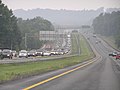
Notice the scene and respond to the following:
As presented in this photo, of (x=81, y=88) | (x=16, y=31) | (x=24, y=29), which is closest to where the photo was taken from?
(x=81, y=88)

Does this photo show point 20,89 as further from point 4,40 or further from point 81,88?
point 4,40

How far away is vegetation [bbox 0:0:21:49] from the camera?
339 ft

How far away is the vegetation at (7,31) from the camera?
10340 centimetres

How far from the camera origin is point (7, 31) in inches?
4149

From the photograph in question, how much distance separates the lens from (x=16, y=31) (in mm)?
114312

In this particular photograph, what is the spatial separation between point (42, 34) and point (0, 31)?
39.7 feet

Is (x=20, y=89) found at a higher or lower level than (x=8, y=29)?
lower

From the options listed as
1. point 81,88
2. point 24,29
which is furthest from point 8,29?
point 81,88

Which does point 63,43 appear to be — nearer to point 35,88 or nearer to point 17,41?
point 17,41

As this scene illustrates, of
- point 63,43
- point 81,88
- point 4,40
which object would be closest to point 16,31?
point 4,40

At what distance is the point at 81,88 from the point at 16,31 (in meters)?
101

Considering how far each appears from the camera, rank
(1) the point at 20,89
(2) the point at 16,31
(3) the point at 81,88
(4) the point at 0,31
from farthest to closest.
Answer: (2) the point at 16,31 < (4) the point at 0,31 < (3) the point at 81,88 < (1) the point at 20,89

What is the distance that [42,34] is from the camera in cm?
10625

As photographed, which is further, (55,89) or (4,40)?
(4,40)
